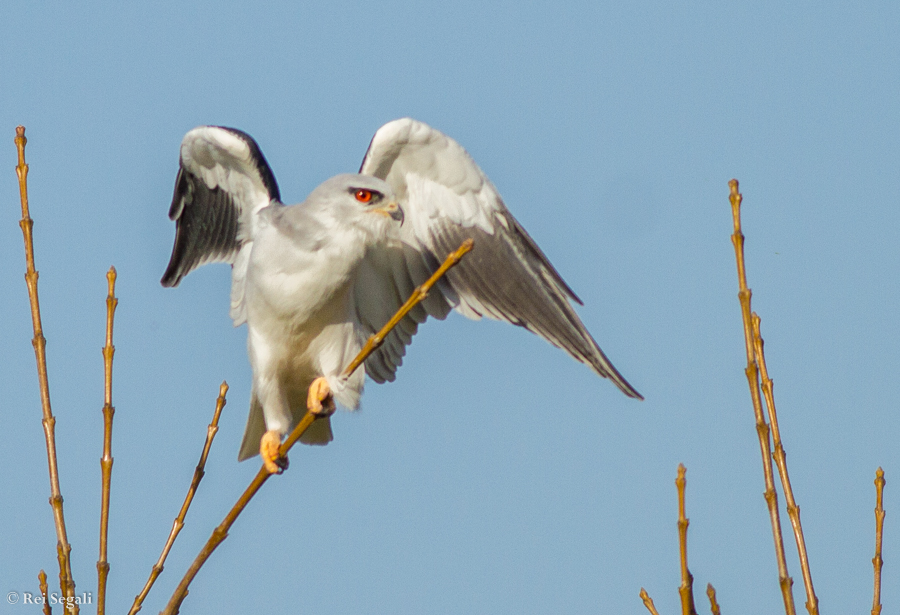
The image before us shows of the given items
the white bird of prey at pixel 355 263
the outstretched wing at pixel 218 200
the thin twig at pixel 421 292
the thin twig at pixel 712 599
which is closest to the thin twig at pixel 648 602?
the thin twig at pixel 712 599

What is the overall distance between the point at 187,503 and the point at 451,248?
2954mm

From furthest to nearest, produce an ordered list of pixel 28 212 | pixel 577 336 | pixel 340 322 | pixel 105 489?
pixel 340 322
pixel 577 336
pixel 28 212
pixel 105 489

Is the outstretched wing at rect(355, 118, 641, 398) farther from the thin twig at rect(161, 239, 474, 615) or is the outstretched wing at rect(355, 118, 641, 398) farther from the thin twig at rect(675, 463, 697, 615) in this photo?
the thin twig at rect(675, 463, 697, 615)

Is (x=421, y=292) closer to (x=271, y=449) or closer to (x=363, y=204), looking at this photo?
(x=363, y=204)

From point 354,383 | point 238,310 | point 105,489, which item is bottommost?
point 105,489

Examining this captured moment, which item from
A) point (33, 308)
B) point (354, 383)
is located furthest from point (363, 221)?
point (33, 308)

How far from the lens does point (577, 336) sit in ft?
18.3

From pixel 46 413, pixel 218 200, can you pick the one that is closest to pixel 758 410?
pixel 46 413

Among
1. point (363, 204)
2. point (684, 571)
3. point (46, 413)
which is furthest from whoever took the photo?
point (363, 204)

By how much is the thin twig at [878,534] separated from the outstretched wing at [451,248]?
8.74 ft

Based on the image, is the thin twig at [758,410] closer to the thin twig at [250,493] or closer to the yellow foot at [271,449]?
the thin twig at [250,493]

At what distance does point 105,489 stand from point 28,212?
0.94 meters

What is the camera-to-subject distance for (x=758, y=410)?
9.17 ft

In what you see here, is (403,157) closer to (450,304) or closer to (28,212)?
(450,304)
